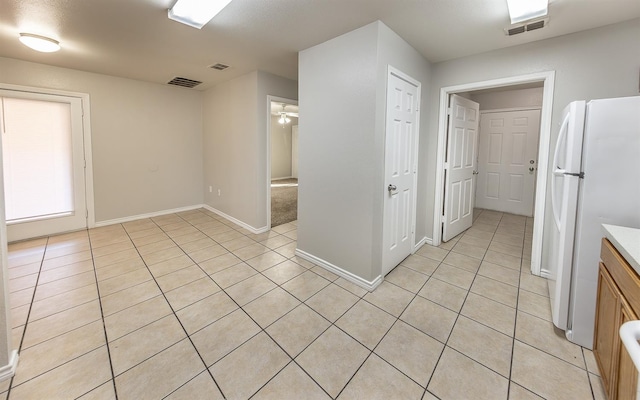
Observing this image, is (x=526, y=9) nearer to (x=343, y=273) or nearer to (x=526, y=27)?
(x=526, y=27)

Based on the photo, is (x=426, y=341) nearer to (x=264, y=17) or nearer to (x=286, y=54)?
(x=264, y=17)

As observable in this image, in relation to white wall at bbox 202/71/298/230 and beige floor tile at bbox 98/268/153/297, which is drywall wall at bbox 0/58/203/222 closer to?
white wall at bbox 202/71/298/230

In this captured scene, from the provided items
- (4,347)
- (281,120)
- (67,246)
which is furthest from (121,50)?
(281,120)

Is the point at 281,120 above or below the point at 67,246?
above

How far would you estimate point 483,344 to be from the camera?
1.80 m

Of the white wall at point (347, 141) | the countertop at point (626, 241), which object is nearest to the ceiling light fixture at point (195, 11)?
A: the white wall at point (347, 141)

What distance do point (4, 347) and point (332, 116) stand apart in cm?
278

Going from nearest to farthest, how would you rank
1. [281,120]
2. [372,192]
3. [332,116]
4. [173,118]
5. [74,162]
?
1. [372,192]
2. [332,116]
3. [74,162]
4. [173,118]
5. [281,120]

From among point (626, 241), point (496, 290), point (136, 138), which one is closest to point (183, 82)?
point (136, 138)

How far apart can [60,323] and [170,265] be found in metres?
1.03

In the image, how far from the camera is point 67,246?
3443 mm

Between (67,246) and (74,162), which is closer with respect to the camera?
(67,246)

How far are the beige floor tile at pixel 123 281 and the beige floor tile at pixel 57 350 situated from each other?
53 cm

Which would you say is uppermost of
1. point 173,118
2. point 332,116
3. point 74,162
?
point 173,118
